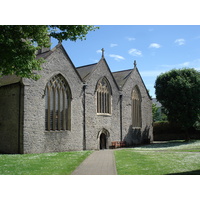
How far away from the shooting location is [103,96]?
1058 inches

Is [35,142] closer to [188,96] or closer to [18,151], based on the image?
[18,151]

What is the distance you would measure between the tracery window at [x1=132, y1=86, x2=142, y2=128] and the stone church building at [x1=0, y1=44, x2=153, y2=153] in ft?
0.88

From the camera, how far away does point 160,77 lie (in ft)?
113

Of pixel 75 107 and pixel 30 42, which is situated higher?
pixel 30 42

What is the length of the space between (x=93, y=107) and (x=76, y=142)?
4280 millimetres

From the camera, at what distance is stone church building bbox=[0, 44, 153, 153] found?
19031mm

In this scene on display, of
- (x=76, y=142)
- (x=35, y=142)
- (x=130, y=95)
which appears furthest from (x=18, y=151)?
(x=130, y=95)

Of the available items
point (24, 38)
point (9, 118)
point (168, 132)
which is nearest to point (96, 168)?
point (24, 38)

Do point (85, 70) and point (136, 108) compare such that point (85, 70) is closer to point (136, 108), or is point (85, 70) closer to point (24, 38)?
point (136, 108)

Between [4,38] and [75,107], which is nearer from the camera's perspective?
[4,38]

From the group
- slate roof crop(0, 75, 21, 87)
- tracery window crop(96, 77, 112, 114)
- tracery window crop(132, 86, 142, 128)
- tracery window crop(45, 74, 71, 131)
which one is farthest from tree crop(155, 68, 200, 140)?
slate roof crop(0, 75, 21, 87)

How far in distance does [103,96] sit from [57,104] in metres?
6.81

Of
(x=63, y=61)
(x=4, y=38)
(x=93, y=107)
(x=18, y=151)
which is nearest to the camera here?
(x=4, y=38)

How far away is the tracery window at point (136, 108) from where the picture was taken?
104ft
